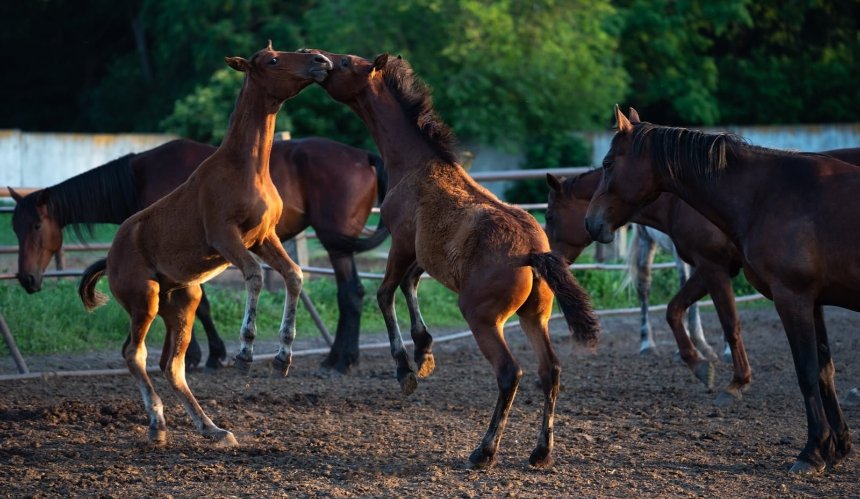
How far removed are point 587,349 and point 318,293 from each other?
6631 mm

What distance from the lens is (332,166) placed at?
8.69 metres

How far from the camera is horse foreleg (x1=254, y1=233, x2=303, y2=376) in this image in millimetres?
5836

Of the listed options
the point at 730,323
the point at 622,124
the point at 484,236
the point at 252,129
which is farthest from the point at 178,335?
the point at 730,323

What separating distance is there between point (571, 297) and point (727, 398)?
2.72 meters

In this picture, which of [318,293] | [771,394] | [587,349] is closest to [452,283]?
[587,349]

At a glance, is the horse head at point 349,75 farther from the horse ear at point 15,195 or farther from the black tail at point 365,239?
the horse ear at point 15,195

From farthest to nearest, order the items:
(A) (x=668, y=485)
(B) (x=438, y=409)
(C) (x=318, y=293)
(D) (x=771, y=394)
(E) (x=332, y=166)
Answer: (C) (x=318, y=293) < (E) (x=332, y=166) < (D) (x=771, y=394) < (B) (x=438, y=409) < (A) (x=668, y=485)

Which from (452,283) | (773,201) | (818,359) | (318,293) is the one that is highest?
(773,201)

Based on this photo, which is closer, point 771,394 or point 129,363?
point 129,363

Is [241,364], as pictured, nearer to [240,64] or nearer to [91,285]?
[91,285]

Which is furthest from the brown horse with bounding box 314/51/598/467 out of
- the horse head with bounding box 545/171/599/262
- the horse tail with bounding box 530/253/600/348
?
the horse head with bounding box 545/171/599/262

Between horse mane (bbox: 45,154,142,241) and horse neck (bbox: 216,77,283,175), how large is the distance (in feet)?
8.87

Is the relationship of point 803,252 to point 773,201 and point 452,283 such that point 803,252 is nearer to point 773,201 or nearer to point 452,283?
point 773,201

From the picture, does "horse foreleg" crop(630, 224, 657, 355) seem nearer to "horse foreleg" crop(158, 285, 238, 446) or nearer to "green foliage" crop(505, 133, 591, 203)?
"horse foreleg" crop(158, 285, 238, 446)
